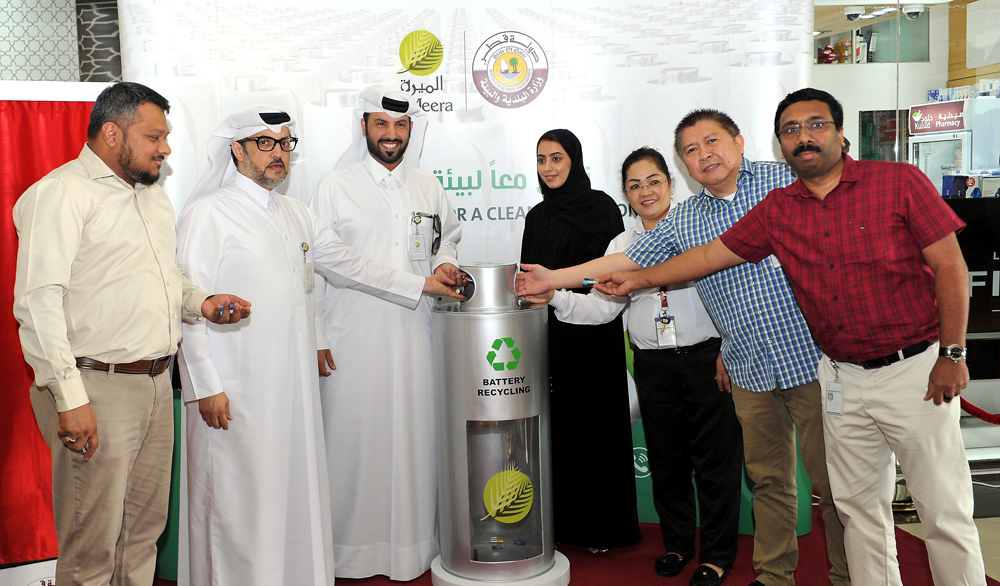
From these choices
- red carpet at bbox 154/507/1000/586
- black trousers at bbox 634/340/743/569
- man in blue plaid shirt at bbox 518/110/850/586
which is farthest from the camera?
red carpet at bbox 154/507/1000/586

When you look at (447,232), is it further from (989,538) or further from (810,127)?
(989,538)

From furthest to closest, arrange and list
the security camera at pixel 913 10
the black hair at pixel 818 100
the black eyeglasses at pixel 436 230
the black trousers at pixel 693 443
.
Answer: the security camera at pixel 913 10 → the black eyeglasses at pixel 436 230 → the black trousers at pixel 693 443 → the black hair at pixel 818 100

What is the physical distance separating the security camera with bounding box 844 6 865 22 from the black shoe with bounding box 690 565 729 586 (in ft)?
11.2

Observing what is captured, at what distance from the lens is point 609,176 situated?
162 inches

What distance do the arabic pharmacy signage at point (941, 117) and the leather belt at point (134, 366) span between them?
15.5 ft

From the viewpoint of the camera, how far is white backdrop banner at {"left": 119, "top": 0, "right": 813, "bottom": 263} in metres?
3.83

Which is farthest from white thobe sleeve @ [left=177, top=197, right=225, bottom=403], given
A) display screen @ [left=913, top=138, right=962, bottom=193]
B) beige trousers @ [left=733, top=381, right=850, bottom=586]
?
display screen @ [left=913, top=138, right=962, bottom=193]

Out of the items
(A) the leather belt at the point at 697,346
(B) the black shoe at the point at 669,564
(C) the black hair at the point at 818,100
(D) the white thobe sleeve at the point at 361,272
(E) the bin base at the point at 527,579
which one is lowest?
(B) the black shoe at the point at 669,564

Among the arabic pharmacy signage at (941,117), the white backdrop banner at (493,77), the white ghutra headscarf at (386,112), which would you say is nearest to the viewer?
the white ghutra headscarf at (386,112)

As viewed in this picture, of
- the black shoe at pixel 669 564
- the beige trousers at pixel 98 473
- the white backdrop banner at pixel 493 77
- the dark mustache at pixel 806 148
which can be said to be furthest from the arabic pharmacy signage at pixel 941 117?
the beige trousers at pixel 98 473

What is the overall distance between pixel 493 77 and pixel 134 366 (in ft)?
7.90

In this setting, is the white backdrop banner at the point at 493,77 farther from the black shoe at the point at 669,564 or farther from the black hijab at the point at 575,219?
the black shoe at the point at 669,564

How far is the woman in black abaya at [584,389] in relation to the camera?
3477 millimetres

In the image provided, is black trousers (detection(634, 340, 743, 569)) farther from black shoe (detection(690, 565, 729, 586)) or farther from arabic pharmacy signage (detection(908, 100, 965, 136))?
arabic pharmacy signage (detection(908, 100, 965, 136))
